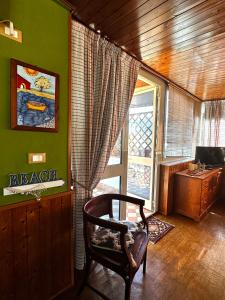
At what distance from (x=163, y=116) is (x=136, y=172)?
1292 millimetres

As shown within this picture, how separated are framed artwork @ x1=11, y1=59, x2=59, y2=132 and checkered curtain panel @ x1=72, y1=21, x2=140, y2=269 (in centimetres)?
24

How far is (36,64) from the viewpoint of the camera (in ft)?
4.00

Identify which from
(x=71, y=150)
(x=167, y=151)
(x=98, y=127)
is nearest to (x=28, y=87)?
(x=71, y=150)

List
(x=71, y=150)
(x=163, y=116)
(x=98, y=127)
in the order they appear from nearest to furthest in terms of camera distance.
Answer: (x=71, y=150) < (x=98, y=127) < (x=163, y=116)

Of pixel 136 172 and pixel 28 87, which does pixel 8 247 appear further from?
pixel 136 172

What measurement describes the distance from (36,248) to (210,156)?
3607mm

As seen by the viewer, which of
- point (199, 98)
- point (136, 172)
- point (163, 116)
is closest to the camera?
point (163, 116)

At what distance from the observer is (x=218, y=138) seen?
166 inches

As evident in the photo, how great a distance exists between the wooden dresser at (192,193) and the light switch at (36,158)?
2408mm

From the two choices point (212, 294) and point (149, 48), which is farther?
point (149, 48)

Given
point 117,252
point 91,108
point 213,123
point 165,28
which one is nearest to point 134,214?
point 117,252

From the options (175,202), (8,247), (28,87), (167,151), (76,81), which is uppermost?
(76,81)

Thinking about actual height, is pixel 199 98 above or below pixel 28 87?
above

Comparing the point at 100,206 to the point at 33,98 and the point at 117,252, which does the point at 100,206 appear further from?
the point at 33,98
